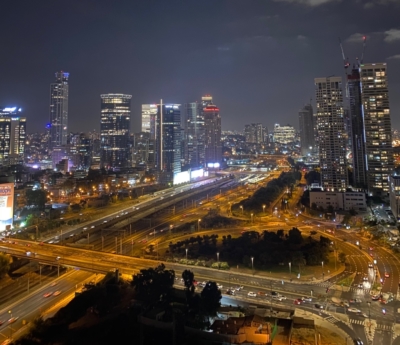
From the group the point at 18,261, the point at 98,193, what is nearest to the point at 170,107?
the point at 98,193

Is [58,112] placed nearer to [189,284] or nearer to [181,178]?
[181,178]

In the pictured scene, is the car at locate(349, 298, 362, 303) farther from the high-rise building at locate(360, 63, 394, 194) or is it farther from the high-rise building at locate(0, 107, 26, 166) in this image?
the high-rise building at locate(0, 107, 26, 166)

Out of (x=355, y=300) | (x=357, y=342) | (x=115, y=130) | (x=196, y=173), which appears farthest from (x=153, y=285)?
(x=115, y=130)

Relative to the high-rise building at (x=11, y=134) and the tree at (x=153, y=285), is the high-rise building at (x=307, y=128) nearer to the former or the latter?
the high-rise building at (x=11, y=134)

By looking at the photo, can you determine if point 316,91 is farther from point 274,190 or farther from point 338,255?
point 338,255

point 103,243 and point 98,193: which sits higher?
point 98,193

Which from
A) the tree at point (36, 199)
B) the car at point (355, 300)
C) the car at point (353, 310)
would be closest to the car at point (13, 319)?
the car at point (353, 310)
